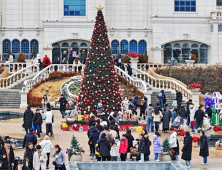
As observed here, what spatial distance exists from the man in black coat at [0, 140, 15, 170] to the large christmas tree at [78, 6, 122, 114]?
1564 cm

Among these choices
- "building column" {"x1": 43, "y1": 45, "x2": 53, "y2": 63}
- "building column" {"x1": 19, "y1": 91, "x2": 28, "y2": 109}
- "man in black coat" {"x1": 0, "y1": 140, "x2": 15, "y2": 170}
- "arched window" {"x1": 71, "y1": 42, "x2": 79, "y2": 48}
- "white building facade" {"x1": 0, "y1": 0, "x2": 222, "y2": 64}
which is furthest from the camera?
"arched window" {"x1": 71, "y1": 42, "x2": 79, "y2": 48}

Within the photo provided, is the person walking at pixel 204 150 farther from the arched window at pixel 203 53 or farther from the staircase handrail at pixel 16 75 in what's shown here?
the arched window at pixel 203 53

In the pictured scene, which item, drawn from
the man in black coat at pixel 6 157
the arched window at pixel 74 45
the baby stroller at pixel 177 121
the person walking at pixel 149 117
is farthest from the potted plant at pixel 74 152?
the arched window at pixel 74 45

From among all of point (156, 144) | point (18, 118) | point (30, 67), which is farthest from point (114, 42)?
point (156, 144)

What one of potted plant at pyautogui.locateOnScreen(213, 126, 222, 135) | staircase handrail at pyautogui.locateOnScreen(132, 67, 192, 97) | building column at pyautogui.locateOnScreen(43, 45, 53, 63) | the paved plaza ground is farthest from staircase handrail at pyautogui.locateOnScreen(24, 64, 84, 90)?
potted plant at pyautogui.locateOnScreen(213, 126, 222, 135)

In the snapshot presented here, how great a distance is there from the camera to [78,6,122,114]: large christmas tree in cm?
4334

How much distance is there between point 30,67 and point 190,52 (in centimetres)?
1788

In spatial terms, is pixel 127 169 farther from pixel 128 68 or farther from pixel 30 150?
pixel 128 68

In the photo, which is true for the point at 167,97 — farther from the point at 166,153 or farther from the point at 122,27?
the point at 166,153

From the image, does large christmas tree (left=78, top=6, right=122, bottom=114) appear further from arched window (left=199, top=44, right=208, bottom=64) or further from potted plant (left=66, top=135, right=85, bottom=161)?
arched window (left=199, top=44, right=208, bottom=64)

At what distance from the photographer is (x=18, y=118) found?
47344 mm

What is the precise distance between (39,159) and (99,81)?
15.4 m

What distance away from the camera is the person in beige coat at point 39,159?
28.2m

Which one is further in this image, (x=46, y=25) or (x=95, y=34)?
(x=46, y=25)
